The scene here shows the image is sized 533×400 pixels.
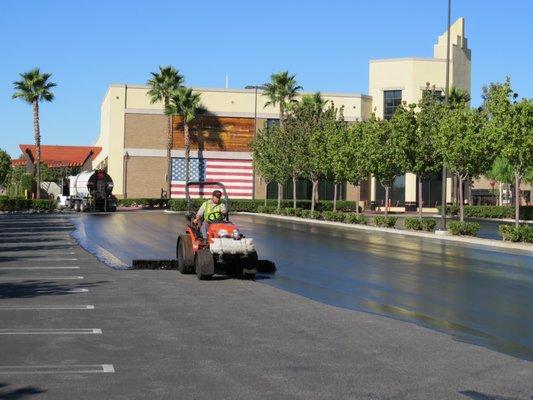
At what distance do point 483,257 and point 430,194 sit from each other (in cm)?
5699

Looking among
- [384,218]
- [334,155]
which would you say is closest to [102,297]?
[384,218]

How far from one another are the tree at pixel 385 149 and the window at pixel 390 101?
34.3 metres

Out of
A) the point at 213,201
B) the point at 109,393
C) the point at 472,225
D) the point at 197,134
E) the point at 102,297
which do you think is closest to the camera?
the point at 109,393

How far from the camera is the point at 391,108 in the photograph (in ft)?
263

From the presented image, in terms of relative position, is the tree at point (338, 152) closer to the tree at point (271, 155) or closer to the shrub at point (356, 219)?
the shrub at point (356, 219)

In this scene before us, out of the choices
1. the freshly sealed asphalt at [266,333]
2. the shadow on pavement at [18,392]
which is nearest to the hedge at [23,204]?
the freshly sealed asphalt at [266,333]

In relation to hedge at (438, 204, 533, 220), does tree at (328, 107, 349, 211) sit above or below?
above

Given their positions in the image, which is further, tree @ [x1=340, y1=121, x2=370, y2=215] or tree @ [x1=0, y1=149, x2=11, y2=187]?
tree @ [x1=0, y1=149, x2=11, y2=187]

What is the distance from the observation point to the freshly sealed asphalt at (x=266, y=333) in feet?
23.3

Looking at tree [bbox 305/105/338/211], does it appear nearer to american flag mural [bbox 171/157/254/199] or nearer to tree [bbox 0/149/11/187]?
american flag mural [bbox 171/157/254/199]

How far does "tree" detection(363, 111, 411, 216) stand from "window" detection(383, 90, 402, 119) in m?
34.3

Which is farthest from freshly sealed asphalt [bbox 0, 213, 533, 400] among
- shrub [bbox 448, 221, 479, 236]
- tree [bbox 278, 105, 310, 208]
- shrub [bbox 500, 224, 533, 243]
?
tree [bbox 278, 105, 310, 208]

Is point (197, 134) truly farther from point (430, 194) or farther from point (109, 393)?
point (109, 393)

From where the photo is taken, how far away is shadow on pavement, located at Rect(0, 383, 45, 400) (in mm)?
6521
